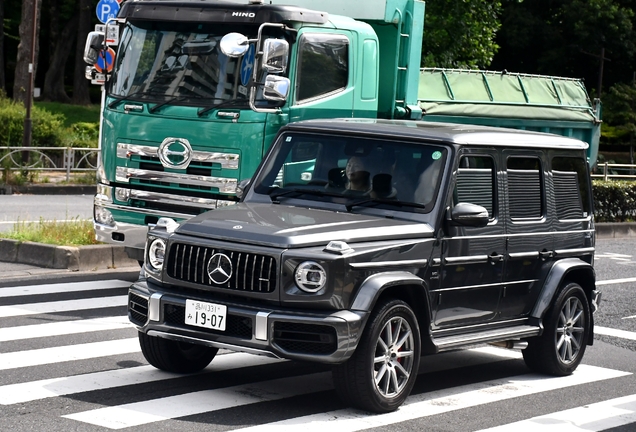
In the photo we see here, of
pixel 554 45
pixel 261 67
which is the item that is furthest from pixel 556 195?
pixel 554 45

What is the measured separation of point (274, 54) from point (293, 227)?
179 inches

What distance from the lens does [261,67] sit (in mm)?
11625

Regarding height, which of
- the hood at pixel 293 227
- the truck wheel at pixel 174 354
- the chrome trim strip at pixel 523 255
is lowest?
the truck wheel at pixel 174 354

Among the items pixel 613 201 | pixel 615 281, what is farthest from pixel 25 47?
pixel 615 281

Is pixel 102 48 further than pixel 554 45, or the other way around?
pixel 554 45

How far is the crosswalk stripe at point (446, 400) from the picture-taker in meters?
7.00

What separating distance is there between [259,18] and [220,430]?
6.24 meters

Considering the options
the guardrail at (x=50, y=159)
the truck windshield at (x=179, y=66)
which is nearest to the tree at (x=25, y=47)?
the guardrail at (x=50, y=159)

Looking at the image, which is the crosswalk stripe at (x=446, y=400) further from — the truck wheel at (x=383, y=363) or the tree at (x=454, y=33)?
the tree at (x=454, y=33)

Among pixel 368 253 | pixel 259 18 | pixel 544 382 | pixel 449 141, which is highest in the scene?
pixel 259 18

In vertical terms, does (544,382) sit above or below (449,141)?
below

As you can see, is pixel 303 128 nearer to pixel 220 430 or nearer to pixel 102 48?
pixel 220 430

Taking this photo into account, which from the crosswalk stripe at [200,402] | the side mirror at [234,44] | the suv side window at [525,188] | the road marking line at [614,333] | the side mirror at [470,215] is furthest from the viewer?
the side mirror at [234,44]

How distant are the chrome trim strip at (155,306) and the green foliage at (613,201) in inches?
752
